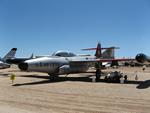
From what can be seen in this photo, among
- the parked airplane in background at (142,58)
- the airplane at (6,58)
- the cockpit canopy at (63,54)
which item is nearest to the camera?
the parked airplane in background at (142,58)

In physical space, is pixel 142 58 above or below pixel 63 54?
below

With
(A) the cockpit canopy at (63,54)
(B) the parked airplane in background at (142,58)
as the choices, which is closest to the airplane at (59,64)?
(A) the cockpit canopy at (63,54)

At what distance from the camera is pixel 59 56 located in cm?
3322

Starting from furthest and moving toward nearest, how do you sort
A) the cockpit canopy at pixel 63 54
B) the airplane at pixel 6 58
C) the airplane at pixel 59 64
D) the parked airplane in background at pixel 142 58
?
the airplane at pixel 6 58
the cockpit canopy at pixel 63 54
the airplane at pixel 59 64
the parked airplane in background at pixel 142 58

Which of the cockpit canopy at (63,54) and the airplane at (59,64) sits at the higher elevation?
the cockpit canopy at (63,54)

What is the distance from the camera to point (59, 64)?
31.4m

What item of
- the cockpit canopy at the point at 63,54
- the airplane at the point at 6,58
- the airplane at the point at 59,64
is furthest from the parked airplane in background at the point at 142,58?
the airplane at the point at 6,58

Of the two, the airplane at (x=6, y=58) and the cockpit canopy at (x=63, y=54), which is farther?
the airplane at (x=6, y=58)

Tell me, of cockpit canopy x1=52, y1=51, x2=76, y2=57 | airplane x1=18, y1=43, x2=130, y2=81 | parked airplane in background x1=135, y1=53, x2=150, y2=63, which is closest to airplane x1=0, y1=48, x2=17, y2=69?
cockpit canopy x1=52, y1=51, x2=76, y2=57

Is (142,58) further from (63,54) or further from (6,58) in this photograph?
(6,58)

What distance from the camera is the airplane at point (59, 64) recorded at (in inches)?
1112

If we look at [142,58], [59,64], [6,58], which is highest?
[6,58]

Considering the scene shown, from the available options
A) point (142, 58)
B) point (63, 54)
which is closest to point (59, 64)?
point (63, 54)

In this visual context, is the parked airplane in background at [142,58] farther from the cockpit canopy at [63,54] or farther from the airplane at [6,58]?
the airplane at [6,58]
